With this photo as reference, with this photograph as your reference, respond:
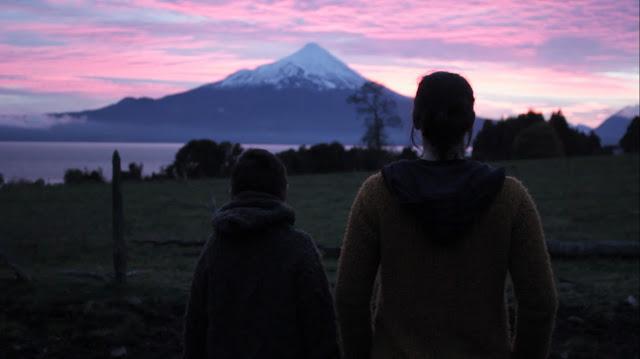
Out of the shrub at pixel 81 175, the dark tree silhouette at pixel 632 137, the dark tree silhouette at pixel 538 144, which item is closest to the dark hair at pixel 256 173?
the shrub at pixel 81 175

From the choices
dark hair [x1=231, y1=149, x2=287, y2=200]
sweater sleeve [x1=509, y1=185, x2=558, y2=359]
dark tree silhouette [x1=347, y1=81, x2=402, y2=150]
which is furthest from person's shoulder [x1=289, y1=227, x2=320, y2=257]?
dark tree silhouette [x1=347, y1=81, x2=402, y2=150]

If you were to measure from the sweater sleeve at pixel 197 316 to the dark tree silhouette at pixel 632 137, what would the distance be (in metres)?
53.5

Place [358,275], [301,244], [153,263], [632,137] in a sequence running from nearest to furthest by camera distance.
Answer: [358,275] → [301,244] → [153,263] → [632,137]

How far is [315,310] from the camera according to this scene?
3305 mm

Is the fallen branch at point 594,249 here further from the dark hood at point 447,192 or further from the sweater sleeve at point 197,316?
the dark hood at point 447,192

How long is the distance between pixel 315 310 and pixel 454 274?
962 mm

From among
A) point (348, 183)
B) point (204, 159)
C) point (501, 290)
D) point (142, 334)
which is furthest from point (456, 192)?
point (204, 159)

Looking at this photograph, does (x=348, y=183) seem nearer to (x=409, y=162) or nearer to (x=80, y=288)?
(x=80, y=288)

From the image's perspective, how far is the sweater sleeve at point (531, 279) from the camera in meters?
2.54

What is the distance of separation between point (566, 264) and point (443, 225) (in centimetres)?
1012

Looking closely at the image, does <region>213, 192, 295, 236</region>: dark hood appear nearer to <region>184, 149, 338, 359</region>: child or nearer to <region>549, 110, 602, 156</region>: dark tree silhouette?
<region>184, 149, 338, 359</region>: child

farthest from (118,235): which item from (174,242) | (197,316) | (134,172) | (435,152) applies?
(134,172)

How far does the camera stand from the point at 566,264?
11.8m

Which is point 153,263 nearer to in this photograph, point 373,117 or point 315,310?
point 315,310
